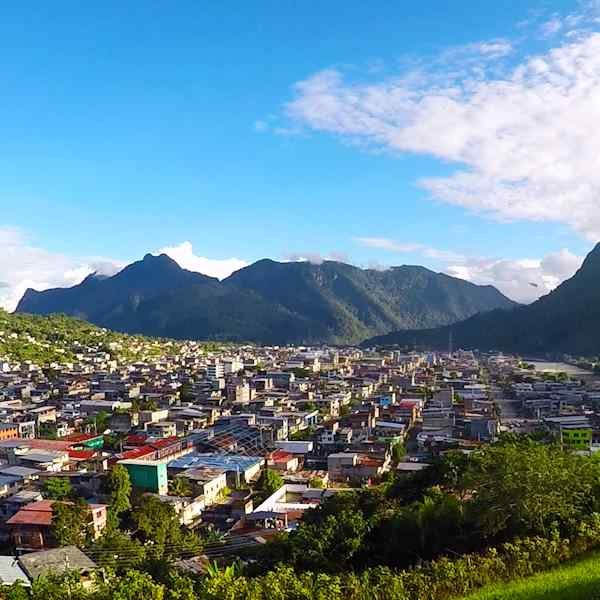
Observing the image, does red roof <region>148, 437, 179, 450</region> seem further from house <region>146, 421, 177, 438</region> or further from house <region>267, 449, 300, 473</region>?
house <region>267, 449, 300, 473</region>

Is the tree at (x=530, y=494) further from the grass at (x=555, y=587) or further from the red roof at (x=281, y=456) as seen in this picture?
the red roof at (x=281, y=456)

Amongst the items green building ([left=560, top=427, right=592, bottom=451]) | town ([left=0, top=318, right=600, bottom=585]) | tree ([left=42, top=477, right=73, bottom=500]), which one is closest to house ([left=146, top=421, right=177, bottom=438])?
town ([left=0, top=318, right=600, bottom=585])

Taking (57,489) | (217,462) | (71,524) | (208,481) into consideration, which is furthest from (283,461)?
(71,524)

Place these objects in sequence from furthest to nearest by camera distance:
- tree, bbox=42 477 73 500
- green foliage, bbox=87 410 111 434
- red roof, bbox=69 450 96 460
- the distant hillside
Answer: the distant hillside < green foliage, bbox=87 410 111 434 < red roof, bbox=69 450 96 460 < tree, bbox=42 477 73 500

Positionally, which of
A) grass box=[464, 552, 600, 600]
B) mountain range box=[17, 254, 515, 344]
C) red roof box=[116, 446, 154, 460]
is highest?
mountain range box=[17, 254, 515, 344]

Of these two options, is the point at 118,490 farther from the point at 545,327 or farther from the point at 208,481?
the point at 545,327
